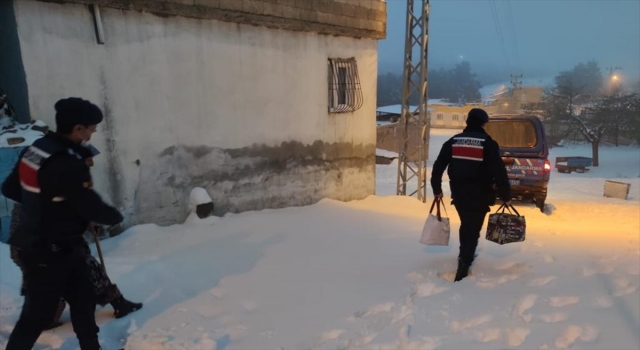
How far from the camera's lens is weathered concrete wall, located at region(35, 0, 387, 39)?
6047mm

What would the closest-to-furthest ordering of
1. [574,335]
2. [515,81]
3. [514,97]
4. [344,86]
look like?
[574,335] → [344,86] → [515,81] → [514,97]

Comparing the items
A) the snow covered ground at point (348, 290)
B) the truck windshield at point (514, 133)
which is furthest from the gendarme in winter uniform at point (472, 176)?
the truck windshield at point (514, 133)

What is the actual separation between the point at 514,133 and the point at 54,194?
415 inches

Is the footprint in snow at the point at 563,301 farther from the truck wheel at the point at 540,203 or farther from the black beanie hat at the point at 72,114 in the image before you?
the truck wheel at the point at 540,203

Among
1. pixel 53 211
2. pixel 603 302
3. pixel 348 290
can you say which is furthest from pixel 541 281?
pixel 53 211

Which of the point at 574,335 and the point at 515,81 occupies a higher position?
the point at 515,81

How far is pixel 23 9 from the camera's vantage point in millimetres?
4938

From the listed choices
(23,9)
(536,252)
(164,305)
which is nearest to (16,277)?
(164,305)

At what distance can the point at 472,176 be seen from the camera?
4320mm

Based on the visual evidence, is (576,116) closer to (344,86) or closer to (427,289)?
(344,86)

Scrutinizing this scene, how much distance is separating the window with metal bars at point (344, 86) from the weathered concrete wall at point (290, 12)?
23.5 inches

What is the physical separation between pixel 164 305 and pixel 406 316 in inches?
83.9

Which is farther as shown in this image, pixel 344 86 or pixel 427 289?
pixel 344 86

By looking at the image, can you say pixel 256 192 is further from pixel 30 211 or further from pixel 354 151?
pixel 30 211
